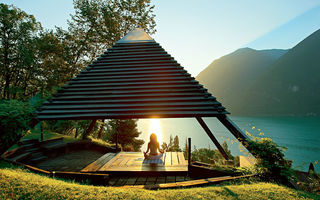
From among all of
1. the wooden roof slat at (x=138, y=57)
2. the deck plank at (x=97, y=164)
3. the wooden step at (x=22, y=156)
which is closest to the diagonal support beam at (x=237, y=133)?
the wooden roof slat at (x=138, y=57)

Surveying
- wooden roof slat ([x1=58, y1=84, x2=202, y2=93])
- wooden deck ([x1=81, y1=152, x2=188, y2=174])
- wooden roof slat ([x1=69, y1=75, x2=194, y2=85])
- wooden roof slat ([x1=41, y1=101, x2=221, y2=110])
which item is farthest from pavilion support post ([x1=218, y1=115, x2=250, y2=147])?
wooden deck ([x1=81, y1=152, x2=188, y2=174])

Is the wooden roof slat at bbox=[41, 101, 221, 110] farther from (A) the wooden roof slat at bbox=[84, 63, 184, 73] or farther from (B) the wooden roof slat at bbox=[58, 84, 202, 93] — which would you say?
(A) the wooden roof slat at bbox=[84, 63, 184, 73]

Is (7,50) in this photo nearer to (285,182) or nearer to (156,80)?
(156,80)

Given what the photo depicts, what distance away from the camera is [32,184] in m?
3.71

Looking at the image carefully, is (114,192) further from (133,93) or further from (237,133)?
(237,133)

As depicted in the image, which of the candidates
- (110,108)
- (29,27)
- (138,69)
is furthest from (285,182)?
(29,27)

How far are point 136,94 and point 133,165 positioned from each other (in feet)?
9.98

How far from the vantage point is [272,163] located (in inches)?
174

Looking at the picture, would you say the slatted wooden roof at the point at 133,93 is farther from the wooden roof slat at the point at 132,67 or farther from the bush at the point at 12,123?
the bush at the point at 12,123

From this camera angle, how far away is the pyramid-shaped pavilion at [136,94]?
5449mm

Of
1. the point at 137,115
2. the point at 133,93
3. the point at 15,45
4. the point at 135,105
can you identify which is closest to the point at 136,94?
the point at 133,93

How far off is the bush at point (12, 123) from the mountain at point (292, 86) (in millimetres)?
139209

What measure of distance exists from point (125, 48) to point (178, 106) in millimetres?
5132

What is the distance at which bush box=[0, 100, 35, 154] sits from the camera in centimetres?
468
